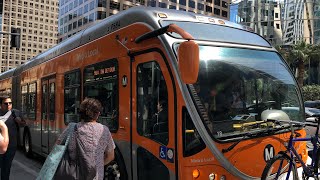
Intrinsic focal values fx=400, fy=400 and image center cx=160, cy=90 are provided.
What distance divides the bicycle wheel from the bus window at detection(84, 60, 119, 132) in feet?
7.54

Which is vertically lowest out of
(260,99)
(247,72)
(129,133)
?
(129,133)

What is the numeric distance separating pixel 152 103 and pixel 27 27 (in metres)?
90.4

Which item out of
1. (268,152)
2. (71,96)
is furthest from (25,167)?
(268,152)

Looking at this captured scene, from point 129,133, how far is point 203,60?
61.1 inches

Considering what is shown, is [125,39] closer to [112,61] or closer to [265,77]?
[112,61]

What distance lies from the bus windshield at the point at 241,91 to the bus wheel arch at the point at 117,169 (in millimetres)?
1726

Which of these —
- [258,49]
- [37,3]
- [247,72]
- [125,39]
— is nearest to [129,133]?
[125,39]

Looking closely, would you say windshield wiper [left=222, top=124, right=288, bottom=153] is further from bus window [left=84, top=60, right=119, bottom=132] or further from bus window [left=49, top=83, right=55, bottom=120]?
bus window [left=49, top=83, right=55, bottom=120]

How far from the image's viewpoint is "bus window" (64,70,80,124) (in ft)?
24.5

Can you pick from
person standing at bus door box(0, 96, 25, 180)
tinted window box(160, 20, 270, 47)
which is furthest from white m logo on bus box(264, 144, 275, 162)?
person standing at bus door box(0, 96, 25, 180)

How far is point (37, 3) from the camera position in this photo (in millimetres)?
82688

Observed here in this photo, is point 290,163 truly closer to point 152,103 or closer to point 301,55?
point 152,103

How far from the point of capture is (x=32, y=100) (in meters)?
11.2

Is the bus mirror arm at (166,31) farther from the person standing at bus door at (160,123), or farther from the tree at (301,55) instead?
the tree at (301,55)
